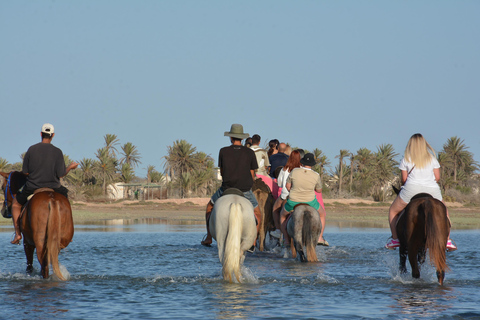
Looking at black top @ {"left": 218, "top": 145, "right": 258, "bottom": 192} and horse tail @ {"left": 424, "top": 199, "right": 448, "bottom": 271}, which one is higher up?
black top @ {"left": 218, "top": 145, "right": 258, "bottom": 192}

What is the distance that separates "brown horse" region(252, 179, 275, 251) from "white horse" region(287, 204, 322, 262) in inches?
88.6

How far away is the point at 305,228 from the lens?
1279cm

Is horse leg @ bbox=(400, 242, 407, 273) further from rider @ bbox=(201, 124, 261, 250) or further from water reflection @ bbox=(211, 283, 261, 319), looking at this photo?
water reflection @ bbox=(211, 283, 261, 319)

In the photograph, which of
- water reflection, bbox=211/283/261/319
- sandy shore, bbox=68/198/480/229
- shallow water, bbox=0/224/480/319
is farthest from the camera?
sandy shore, bbox=68/198/480/229

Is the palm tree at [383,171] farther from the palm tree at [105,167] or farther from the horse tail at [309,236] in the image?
the horse tail at [309,236]

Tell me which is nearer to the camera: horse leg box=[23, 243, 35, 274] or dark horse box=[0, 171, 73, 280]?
dark horse box=[0, 171, 73, 280]

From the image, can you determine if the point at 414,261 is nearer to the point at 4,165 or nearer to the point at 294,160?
the point at 294,160

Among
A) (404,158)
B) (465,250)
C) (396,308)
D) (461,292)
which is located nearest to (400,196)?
(404,158)

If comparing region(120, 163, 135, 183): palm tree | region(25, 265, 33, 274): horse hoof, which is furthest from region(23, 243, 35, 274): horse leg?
region(120, 163, 135, 183): palm tree

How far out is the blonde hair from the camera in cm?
999

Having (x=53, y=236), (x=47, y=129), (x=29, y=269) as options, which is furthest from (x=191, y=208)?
(x=53, y=236)

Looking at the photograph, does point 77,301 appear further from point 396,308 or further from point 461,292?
point 461,292

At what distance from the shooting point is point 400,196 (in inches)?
398

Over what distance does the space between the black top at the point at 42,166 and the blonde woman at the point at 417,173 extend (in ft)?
16.4
